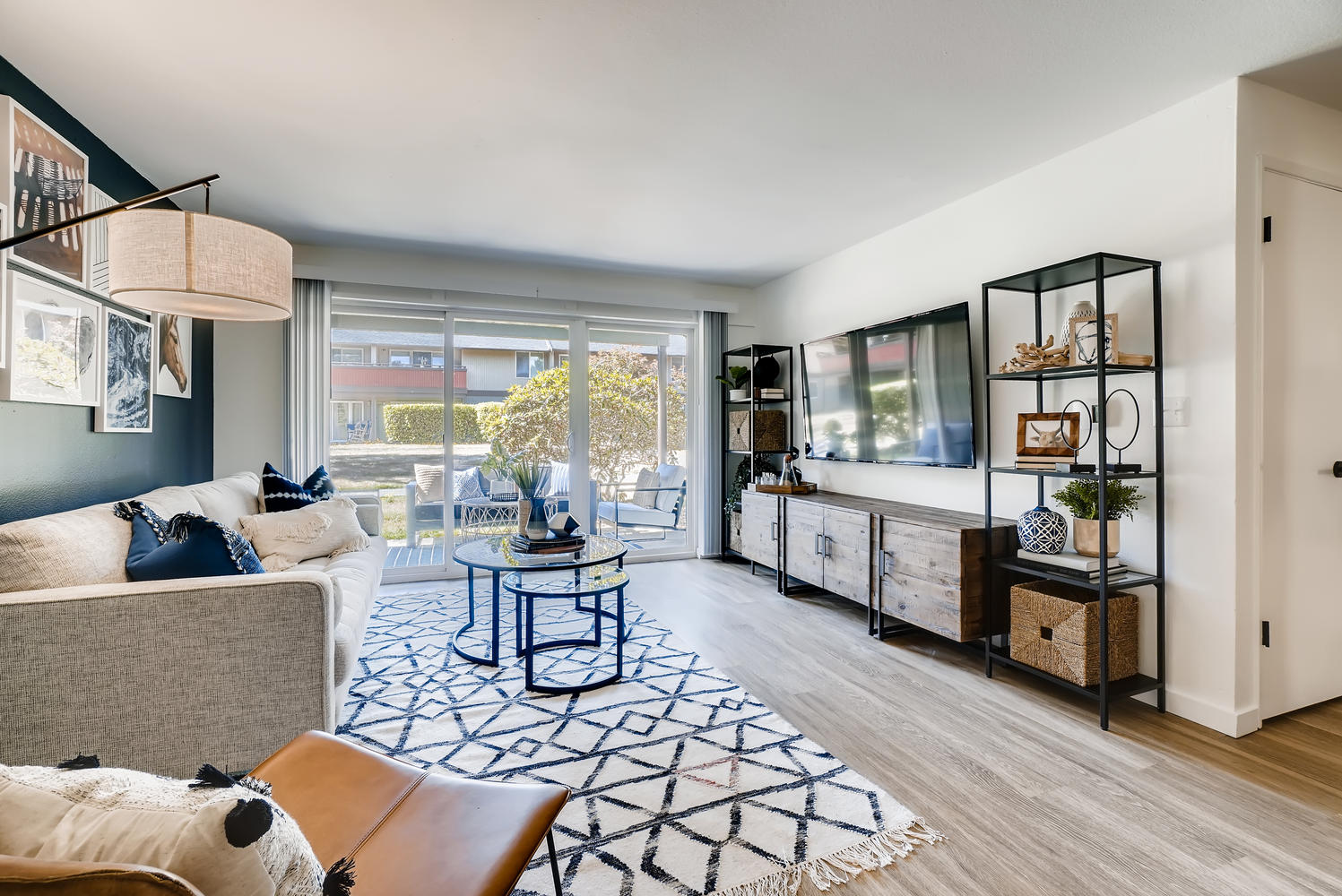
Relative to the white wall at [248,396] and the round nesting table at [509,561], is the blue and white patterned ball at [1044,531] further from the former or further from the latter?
the white wall at [248,396]

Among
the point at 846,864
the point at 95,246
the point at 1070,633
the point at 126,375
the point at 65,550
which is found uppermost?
the point at 95,246

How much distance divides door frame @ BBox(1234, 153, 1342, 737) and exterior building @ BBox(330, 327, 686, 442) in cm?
412

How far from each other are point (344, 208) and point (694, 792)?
140 inches

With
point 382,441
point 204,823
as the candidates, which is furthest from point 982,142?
point 382,441

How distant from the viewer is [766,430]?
16.5 feet

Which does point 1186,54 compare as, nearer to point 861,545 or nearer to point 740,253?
A: point 861,545

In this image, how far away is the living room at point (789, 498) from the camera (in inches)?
60.9

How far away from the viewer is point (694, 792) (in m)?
1.90

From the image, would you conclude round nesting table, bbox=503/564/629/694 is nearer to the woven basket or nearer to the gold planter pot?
the gold planter pot

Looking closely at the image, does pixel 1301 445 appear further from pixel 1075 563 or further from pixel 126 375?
pixel 126 375

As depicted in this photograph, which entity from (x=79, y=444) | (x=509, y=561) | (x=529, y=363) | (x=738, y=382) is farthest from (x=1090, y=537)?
(x=79, y=444)

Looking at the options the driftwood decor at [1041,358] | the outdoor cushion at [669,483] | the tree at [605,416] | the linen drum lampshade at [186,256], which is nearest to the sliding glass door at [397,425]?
the tree at [605,416]

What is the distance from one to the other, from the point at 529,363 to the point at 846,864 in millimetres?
4155

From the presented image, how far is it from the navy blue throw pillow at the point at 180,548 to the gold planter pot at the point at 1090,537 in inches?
120
